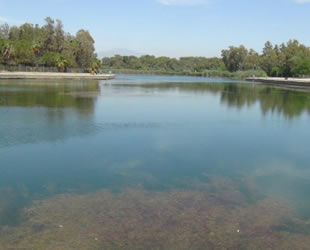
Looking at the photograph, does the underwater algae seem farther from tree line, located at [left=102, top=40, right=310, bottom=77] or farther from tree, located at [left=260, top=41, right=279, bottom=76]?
tree, located at [left=260, top=41, right=279, bottom=76]

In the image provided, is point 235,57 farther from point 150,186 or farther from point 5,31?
point 150,186

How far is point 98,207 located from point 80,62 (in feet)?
212

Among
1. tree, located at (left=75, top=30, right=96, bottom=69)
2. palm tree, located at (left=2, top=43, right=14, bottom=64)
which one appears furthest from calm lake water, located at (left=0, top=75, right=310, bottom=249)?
tree, located at (left=75, top=30, right=96, bottom=69)

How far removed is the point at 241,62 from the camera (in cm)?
11488

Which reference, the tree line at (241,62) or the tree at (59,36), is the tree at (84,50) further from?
the tree line at (241,62)

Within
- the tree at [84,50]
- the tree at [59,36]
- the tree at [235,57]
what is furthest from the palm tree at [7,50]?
the tree at [235,57]

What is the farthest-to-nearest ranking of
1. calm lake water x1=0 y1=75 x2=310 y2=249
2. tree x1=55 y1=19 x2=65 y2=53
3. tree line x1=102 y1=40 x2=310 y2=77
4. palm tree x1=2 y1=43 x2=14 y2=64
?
tree line x1=102 y1=40 x2=310 y2=77, tree x1=55 y1=19 x2=65 y2=53, palm tree x1=2 y1=43 x2=14 y2=64, calm lake water x1=0 y1=75 x2=310 y2=249

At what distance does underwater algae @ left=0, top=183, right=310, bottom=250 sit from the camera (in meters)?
4.77

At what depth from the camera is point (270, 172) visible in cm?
827

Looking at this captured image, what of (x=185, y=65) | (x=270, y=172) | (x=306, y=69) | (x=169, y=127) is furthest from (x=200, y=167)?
(x=185, y=65)

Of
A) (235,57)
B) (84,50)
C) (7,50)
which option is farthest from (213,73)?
(7,50)

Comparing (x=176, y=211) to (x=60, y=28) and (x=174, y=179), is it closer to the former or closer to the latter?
(x=174, y=179)

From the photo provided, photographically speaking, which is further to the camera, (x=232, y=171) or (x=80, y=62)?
(x=80, y=62)

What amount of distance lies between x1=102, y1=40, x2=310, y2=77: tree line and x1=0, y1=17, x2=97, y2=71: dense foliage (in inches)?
1658
